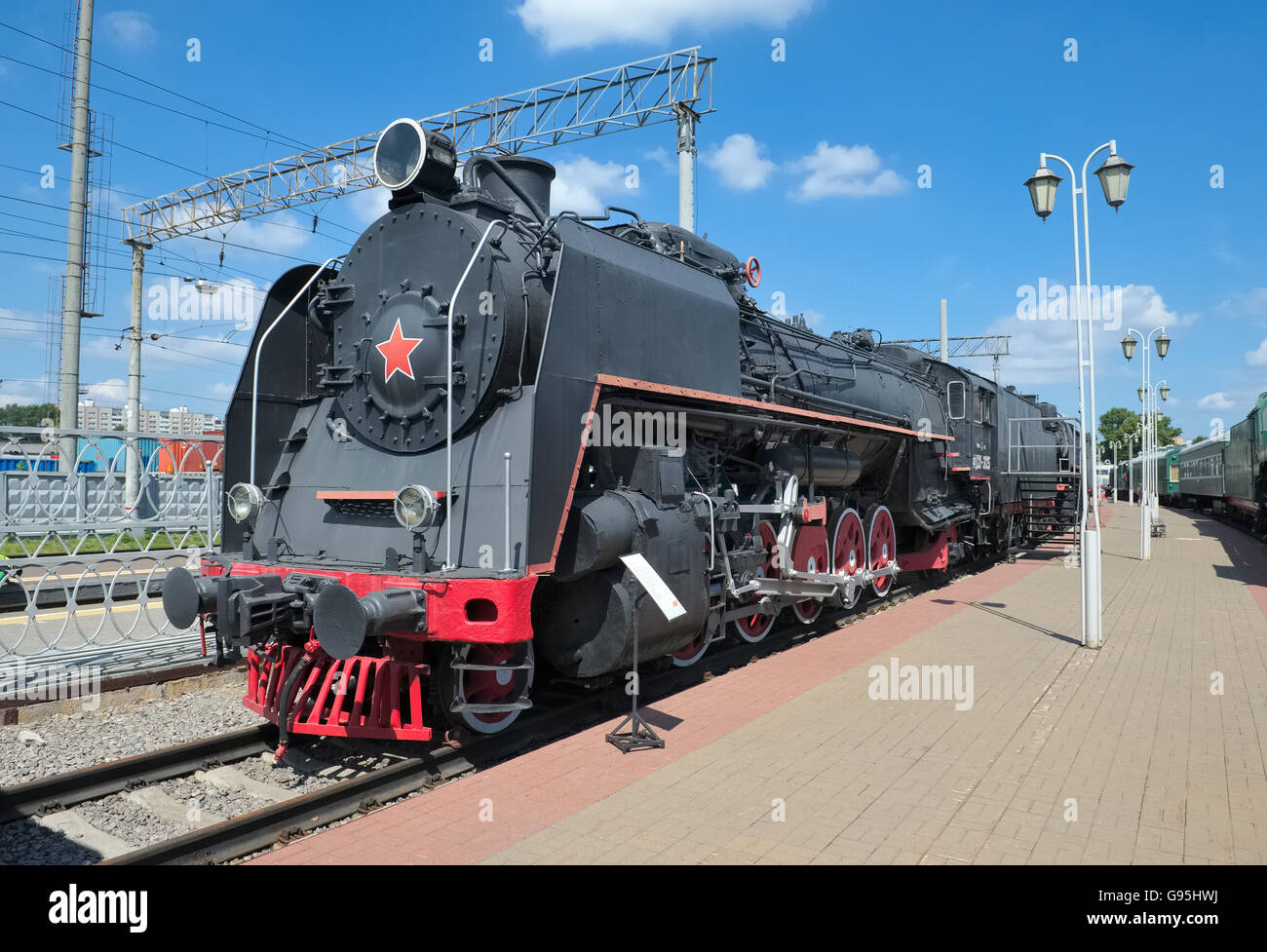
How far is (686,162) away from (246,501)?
27.2 ft

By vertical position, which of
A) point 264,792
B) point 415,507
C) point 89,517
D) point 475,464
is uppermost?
point 475,464

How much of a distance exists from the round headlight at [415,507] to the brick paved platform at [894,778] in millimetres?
1448

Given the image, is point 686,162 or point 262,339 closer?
point 262,339

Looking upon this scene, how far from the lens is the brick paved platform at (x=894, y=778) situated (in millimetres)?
3705

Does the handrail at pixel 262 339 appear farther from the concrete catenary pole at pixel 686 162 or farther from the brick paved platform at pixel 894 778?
the concrete catenary pole at pixel 686 162

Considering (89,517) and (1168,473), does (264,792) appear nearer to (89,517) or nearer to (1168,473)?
(89,517)

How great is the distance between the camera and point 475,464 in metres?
5.02

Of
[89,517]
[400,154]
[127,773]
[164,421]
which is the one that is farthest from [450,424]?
[164,421]

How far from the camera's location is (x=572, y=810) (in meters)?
4.09

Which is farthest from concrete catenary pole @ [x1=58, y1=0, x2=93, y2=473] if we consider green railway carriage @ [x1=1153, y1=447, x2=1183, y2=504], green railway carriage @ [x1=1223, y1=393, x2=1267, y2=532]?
green railway carriage @ [x1=1153, y1=447, x2=1183, y2=504]

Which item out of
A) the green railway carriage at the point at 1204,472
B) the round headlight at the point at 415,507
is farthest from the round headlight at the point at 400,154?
the green railway carriage at the point at 1204,472

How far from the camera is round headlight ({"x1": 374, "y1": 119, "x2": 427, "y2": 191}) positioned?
5.41m
